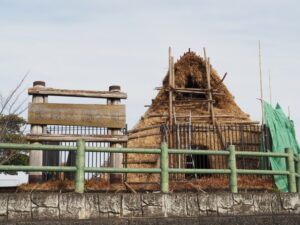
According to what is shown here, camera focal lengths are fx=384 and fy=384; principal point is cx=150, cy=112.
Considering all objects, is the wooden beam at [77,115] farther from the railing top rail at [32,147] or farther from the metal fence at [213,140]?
the metal fence at [213,140]

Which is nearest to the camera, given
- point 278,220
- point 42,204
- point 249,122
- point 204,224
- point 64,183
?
point 42,204

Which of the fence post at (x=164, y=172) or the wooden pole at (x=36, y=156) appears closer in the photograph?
the fence post at (x=164, y=172)

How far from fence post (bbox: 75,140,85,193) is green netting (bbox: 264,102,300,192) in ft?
25.3

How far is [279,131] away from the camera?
44.9ft

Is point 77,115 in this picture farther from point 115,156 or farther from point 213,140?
point 213,140

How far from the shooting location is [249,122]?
1619 cm

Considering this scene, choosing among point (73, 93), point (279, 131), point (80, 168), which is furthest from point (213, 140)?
point (80, 168)

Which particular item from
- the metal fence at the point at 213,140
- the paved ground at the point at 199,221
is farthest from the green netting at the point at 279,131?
Answer: the paved ground at the point at 199,221

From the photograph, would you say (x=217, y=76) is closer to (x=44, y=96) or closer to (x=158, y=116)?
(x=158, y=116)

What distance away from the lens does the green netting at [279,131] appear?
42.2 feet

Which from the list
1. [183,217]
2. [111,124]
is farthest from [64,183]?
[183,217]

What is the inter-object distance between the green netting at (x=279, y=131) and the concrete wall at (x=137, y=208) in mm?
4548

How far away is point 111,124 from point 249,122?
8390 mm

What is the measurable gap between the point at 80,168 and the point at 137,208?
1.30m
